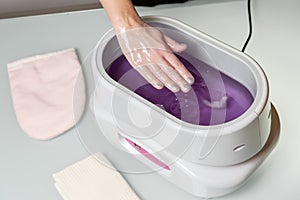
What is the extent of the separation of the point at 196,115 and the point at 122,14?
0.21m

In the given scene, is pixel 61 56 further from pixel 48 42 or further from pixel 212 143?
pixel 212 143

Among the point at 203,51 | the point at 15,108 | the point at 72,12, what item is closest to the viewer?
the point at 203,51

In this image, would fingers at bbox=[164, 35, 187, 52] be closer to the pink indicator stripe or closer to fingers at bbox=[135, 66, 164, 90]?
fingers at bbox=[135, 66, 164, 90]

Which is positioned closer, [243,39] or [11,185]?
[11,185]

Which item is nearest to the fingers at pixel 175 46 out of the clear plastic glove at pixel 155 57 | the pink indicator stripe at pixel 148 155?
the clear plastic glove at pixel 155 57

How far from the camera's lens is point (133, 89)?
0.76 metres

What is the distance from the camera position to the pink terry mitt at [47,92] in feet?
2.80

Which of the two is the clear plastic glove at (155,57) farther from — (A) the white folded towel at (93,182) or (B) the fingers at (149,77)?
(A) the white folded towel at (93,182)

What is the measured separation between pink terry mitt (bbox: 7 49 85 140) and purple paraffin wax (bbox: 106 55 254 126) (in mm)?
126

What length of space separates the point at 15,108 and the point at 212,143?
379 mm

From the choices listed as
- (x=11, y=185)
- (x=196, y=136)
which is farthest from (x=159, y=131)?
(x=11, y=185)

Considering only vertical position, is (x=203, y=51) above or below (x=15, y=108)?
above

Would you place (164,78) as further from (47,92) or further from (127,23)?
(47,92)

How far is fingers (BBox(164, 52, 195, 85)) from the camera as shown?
750 mm
